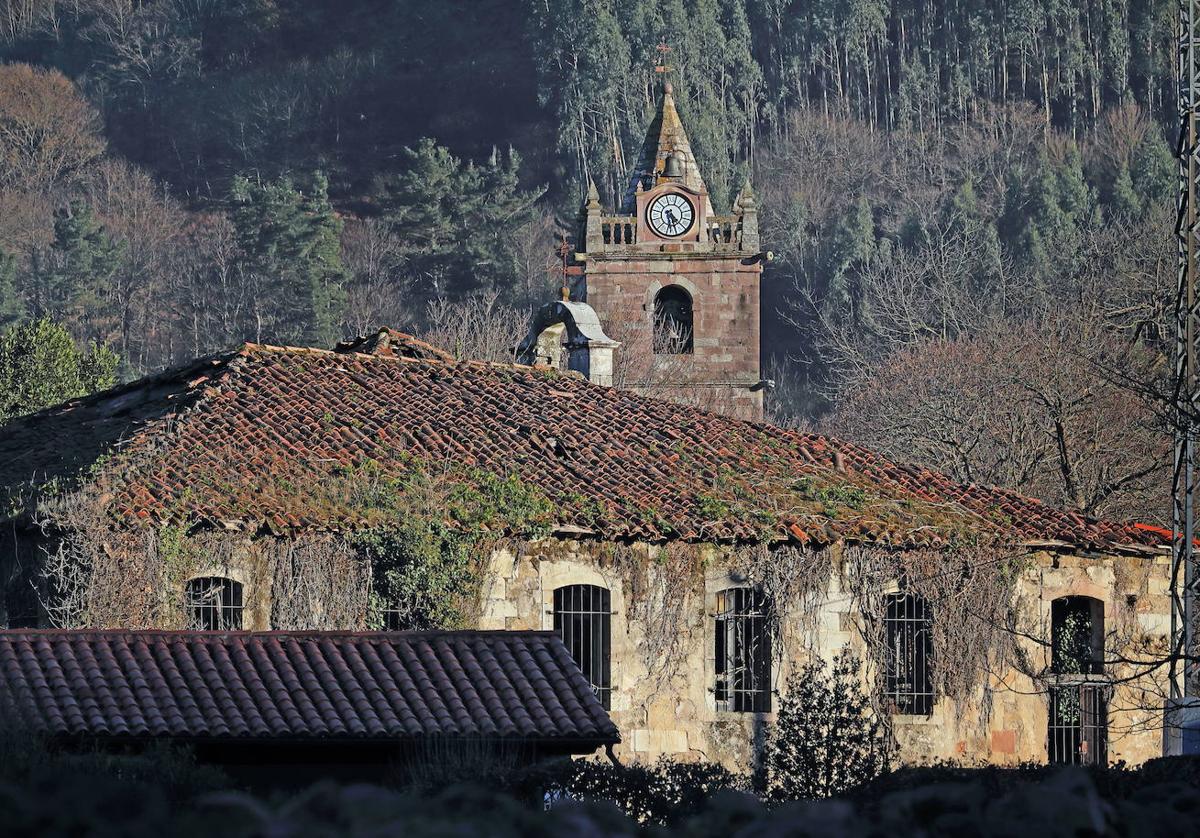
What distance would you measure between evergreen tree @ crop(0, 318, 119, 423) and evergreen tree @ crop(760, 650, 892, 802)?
80.4 feet

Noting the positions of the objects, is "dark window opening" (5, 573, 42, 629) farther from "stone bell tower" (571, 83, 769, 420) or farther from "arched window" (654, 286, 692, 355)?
"arched window" (654, 286, 692, 355)

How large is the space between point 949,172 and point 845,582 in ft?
269

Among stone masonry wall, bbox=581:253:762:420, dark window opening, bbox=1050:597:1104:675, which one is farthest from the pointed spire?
dark window opening, bbox=1050:597:1104:675

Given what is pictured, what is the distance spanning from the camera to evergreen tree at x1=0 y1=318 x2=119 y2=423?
47.2 meters

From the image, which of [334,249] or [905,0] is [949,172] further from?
[334,249]

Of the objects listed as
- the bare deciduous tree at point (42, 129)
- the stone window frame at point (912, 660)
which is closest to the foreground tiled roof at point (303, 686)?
the stone window frame at point (912, 660)

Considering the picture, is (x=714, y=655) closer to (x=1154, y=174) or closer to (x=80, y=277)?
(x=80, y=277)

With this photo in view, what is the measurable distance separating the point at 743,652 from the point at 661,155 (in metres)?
30.3

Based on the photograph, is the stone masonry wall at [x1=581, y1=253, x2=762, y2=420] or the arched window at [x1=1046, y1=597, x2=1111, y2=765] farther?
the stone masonry wall at [x1=581, y1=253, x2=762, y2=420]

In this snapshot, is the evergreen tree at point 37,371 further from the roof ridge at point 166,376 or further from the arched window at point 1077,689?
the arched window at point 1077,689

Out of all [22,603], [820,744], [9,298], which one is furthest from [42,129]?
[820,744]

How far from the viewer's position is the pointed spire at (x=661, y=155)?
182 ft

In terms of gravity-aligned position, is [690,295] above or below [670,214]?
below

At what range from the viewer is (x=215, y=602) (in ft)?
84.3
